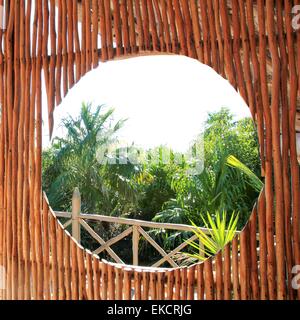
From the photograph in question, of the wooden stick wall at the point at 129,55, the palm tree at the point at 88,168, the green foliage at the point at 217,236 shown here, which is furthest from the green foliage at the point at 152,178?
the wooden stick wall at the point at 129,55

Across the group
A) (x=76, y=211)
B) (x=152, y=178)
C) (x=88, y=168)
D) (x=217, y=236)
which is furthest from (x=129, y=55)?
(x=88, y=168)

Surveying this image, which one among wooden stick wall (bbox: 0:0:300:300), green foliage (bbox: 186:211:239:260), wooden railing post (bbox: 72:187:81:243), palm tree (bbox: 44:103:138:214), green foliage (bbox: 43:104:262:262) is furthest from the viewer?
palm tree (bbox: 44:103:138:214)

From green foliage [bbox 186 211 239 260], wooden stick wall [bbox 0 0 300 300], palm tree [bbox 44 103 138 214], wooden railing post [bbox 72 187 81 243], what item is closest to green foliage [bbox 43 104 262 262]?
palm tree [bbox 44 103 138 214]

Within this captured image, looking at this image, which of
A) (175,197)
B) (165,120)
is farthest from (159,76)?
(175,197)

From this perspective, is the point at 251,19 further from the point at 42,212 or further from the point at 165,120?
the point at 165,120

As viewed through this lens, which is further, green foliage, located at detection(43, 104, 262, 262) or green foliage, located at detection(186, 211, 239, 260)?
green foliage, located at detection(43, 104, 262, 262)

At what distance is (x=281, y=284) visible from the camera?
1.88 m

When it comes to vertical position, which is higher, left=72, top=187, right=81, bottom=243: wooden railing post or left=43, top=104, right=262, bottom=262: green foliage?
left=43, top=104, right=262, bottom=262: green foliage

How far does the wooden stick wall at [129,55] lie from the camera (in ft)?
6.24

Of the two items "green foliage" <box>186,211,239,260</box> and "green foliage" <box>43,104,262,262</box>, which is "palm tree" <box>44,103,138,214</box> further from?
"green foliage" <box>186,211,239,260</box>

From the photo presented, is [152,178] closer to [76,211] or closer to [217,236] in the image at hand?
[76,211]

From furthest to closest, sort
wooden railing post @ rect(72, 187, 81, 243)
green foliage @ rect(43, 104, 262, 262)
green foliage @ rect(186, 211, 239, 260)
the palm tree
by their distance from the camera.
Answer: the palm tree < green foliage @ rect(43, 104, 262, 262) < wooden railing post @ rect(72, 187, 81, 243) < green foliage @ rect(186, 211, 239, 260)

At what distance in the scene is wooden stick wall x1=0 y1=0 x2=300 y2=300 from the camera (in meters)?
1.90

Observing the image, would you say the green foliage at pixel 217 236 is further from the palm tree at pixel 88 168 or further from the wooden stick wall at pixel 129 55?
the palm tree at pixel 88 168
